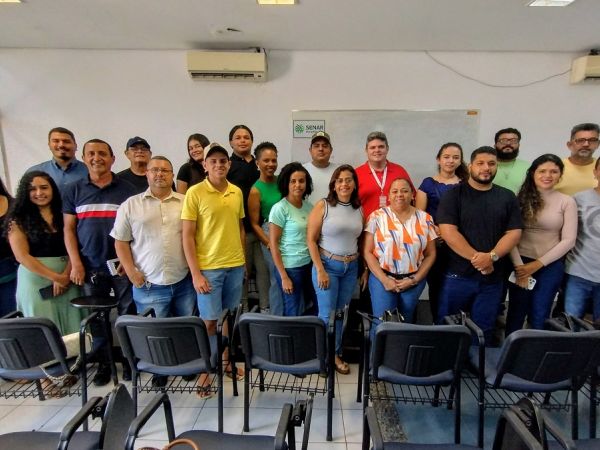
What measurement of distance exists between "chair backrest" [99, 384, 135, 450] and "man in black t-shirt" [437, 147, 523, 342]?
186 cm

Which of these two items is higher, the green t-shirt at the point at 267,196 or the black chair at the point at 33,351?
the green t-shirt at the point at 267,196

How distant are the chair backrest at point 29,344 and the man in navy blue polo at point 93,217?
2.09 ft

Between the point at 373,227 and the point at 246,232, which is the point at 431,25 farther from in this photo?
the point at 246,232

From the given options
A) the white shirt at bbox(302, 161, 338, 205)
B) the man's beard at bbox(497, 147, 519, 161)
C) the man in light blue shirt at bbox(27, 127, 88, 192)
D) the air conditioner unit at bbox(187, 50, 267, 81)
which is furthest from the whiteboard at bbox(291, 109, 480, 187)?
the man in light blue shirt at bbox(27, 127, 88, 192)

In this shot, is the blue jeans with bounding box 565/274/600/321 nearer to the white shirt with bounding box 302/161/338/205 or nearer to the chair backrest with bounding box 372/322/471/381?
the chair backrest with bounding box 372/322/471/381

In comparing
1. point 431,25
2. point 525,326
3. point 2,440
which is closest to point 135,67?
point 431,25

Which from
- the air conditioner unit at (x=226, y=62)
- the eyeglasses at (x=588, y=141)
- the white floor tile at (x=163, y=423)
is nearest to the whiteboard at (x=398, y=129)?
the air conditioner unit at (x=226, y=62)

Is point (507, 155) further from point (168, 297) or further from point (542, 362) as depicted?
point (168, 297)

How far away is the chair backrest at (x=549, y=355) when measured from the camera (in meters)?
1.37

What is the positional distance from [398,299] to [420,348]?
66 cm

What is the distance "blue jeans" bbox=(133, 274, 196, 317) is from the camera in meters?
2.07

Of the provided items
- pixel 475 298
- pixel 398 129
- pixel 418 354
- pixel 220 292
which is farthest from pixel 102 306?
pixel 398 129

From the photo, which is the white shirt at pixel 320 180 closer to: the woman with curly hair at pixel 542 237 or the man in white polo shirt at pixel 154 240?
the man in white polo shirt at pixel 154 240

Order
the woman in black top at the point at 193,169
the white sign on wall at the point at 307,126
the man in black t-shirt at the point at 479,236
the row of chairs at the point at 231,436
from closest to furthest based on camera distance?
the row of chairs at the point at 231,436 → the man in black t-shirt at the point at 479,236 → the woman in black top at the point at 193,169 → the white sign on wall at the point at 307,126
